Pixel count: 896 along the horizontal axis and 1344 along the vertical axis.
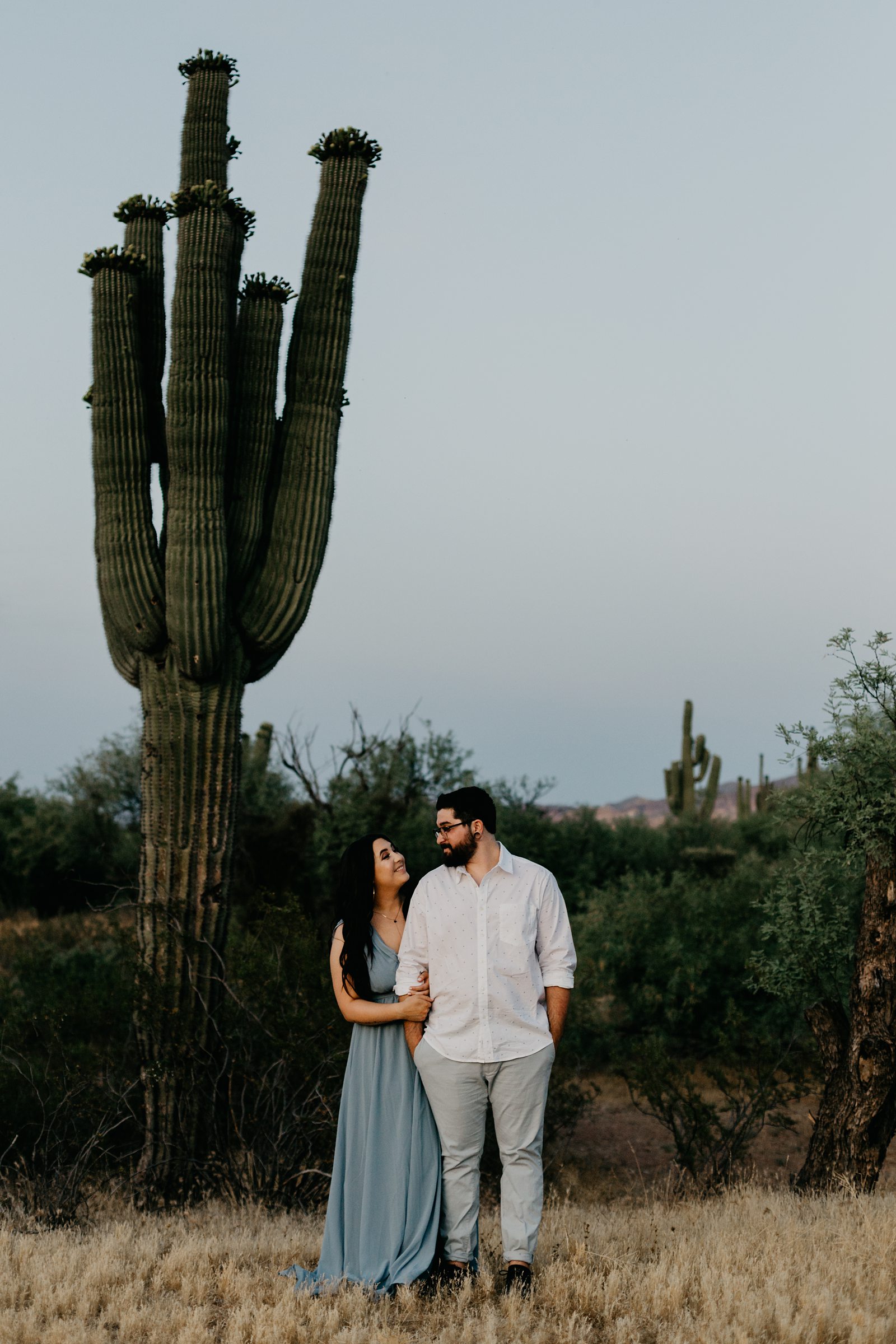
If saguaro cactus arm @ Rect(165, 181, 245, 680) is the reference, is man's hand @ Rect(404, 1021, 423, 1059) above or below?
below

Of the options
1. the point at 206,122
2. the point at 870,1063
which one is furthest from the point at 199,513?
the point at 870,1063

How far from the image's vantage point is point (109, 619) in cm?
737

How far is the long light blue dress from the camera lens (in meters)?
3.95

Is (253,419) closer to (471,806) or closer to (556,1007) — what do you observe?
(471,806)

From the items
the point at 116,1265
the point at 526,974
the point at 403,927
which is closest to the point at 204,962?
the point at 116,1265

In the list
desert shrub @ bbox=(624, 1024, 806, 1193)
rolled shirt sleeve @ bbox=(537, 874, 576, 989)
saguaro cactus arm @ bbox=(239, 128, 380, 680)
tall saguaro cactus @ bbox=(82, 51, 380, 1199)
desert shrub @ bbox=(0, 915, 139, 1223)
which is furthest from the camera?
desert shrub @ bbox=(624, 1024, 806, 1193)

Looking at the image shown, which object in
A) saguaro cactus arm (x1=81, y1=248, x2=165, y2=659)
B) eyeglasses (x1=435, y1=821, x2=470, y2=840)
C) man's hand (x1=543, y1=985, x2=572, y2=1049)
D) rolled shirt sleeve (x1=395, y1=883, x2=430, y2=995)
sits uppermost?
saguaro cactus arm (x1=81, y1=248, x2=165, y2=659)

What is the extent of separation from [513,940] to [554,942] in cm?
17

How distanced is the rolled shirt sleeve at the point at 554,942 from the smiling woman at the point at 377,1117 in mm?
462

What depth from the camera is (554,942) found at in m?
3.92

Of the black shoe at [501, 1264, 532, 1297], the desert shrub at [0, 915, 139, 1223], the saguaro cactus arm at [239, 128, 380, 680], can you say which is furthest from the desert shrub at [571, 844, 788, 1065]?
the black shoe at [501, 1264, 532, 1297]

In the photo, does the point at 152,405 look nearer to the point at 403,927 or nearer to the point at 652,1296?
the point at 403,927

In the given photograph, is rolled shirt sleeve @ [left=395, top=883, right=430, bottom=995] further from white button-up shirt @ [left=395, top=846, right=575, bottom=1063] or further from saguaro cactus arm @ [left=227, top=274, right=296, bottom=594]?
saguaro cactus arm @ [left=227, top=274, right=296, bottom=594]

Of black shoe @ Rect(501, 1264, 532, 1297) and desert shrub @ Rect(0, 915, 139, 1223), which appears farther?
desert shrub @ Rect(0, 915, 139, 1223)
